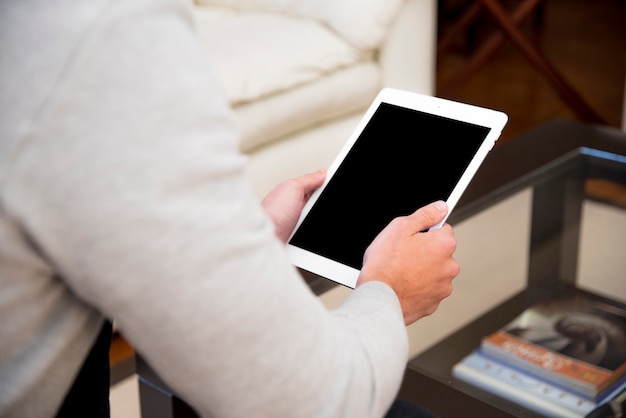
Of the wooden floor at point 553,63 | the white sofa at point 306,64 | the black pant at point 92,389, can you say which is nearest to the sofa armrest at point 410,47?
the white sofa at point 306,64

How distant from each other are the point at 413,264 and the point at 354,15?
125 cm

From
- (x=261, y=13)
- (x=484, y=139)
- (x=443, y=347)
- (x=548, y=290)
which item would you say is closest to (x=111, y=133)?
(x=484, y=139)

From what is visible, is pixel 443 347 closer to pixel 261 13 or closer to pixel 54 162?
pixel 54 162

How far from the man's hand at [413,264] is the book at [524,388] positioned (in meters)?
0.35

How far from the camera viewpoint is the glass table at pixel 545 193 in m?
1.12

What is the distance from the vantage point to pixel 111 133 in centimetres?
41

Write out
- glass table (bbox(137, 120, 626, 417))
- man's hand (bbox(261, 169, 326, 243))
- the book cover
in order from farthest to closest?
glass table (bbox(137, 120, 626, 417)) → the book cover → man's hand (bbox(261, 169, 326, 243))

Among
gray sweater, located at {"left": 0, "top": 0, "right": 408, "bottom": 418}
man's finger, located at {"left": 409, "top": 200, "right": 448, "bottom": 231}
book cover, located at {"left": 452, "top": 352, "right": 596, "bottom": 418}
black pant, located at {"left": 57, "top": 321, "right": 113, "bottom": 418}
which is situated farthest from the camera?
book cover, located at {"left": 452, "top": 352, "right": 596, "bottom": 418}

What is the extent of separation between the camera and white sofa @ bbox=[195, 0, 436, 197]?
66.2 inches

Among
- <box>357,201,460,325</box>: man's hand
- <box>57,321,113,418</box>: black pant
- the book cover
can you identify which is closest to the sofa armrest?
the book cover

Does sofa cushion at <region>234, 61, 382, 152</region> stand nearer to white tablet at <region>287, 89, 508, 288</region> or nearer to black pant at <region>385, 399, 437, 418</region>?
white tablet at <region>287, 89, 508, 288</region>

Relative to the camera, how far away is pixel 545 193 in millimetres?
1312

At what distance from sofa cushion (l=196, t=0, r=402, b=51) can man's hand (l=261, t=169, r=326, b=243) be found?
106 centimetres

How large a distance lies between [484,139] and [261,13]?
120 cm
